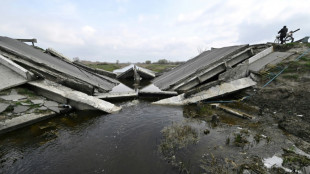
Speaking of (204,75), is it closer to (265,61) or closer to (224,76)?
(224,76)

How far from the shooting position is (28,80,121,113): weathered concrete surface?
739 cm

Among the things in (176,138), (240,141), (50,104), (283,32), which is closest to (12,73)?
(50,104)

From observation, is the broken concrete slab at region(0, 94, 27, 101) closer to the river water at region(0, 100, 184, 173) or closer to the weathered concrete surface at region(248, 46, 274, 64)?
the river water at region(0, 100, 184, 173)

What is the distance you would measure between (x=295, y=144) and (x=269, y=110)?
2.91 m

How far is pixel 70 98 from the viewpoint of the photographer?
7375 mm

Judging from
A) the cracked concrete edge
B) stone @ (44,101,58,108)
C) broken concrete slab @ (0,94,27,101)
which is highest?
the cracked concrete edge

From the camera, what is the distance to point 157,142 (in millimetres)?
5004

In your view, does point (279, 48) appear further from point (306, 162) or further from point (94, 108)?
point (94, 108)

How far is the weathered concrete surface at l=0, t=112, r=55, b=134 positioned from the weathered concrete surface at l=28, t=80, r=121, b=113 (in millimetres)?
1207

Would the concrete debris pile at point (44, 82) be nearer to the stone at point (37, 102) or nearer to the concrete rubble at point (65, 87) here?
the concrete rubble at point (65, 87)

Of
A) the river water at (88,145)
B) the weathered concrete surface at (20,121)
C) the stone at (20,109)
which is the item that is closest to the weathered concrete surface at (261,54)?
the river water at (88,145)

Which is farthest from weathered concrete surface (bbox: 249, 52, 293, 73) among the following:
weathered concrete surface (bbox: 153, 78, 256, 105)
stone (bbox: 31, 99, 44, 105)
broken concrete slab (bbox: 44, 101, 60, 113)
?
stone (bbox: 31, 99, 44, 105)

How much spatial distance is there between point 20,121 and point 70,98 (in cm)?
212

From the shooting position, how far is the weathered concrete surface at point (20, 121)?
529 cm
